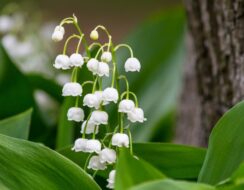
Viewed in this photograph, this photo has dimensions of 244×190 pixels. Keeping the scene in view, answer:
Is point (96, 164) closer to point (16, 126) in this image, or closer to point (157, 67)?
point (16, 126)

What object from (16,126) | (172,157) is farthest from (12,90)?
(172,157)

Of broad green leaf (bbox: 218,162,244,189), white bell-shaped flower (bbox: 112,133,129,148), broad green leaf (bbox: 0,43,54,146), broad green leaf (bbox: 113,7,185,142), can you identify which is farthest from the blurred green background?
broad green leaf (bbox: 218,162,244,189)

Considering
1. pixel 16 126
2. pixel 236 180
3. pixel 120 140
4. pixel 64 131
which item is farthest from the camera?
pixel 64 131

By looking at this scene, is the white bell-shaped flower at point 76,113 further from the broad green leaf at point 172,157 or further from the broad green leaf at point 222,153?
the broad green leaf at point 222,153

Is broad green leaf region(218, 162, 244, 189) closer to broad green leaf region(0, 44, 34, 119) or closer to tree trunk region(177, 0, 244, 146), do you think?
tree trunk region(177, 0, 244, 146)

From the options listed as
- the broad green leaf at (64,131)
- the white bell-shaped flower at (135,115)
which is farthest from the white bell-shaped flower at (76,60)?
the broad green leaf at (64,131)

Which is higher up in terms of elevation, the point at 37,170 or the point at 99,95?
the point at 99,95

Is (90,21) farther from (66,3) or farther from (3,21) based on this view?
(3,21)
